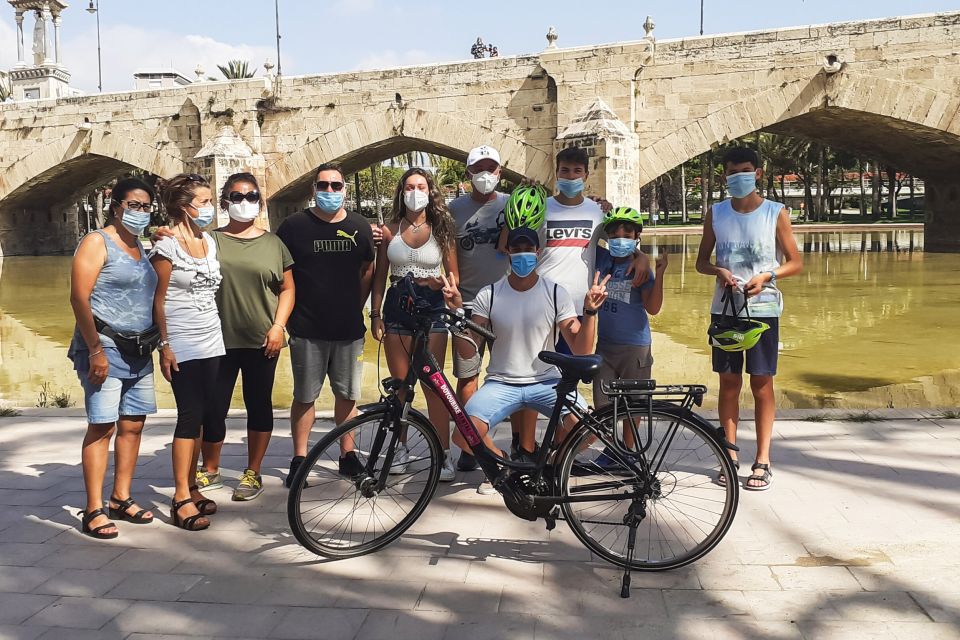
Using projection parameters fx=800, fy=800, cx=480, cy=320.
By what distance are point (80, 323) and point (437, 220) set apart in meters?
1.81

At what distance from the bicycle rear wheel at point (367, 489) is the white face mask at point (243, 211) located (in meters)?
1.29

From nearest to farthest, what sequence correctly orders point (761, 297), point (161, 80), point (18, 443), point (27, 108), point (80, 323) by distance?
point (80, 323), point (761, 297), point (18, 443), point (27, 108), point (161, 80)

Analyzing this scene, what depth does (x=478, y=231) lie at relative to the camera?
4449 mm

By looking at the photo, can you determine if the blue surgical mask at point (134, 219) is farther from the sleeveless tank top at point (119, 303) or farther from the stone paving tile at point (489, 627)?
the stone paving tile at point (489, 627)

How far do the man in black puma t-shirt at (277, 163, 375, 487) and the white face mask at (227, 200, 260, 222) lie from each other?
0.25m

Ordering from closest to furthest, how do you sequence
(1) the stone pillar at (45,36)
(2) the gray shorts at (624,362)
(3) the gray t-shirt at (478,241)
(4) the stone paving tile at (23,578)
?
(4) the stone paving tile at (23,578) < (2) the gray shorts at (624,362) < (3) the gray t-shirt at (478,241) < (1) the stone pillar at (45,36)

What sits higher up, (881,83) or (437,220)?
(881,83)

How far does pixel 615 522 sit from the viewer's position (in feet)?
11.0

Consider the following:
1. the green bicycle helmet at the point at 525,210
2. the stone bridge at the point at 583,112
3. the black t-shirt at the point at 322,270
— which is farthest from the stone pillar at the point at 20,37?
the green bicycle helmet at the point at 525,210

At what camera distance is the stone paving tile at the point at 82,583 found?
3100 millimetres

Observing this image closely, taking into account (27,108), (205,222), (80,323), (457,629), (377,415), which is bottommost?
(457,629)

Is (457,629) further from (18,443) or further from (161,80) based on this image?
(161,80)

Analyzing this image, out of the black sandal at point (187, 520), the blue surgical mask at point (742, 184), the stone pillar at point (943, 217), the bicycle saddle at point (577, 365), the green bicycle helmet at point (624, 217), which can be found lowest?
the black sandal at point (187, 520)

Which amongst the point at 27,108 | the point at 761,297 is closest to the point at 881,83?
the point at 761,297
